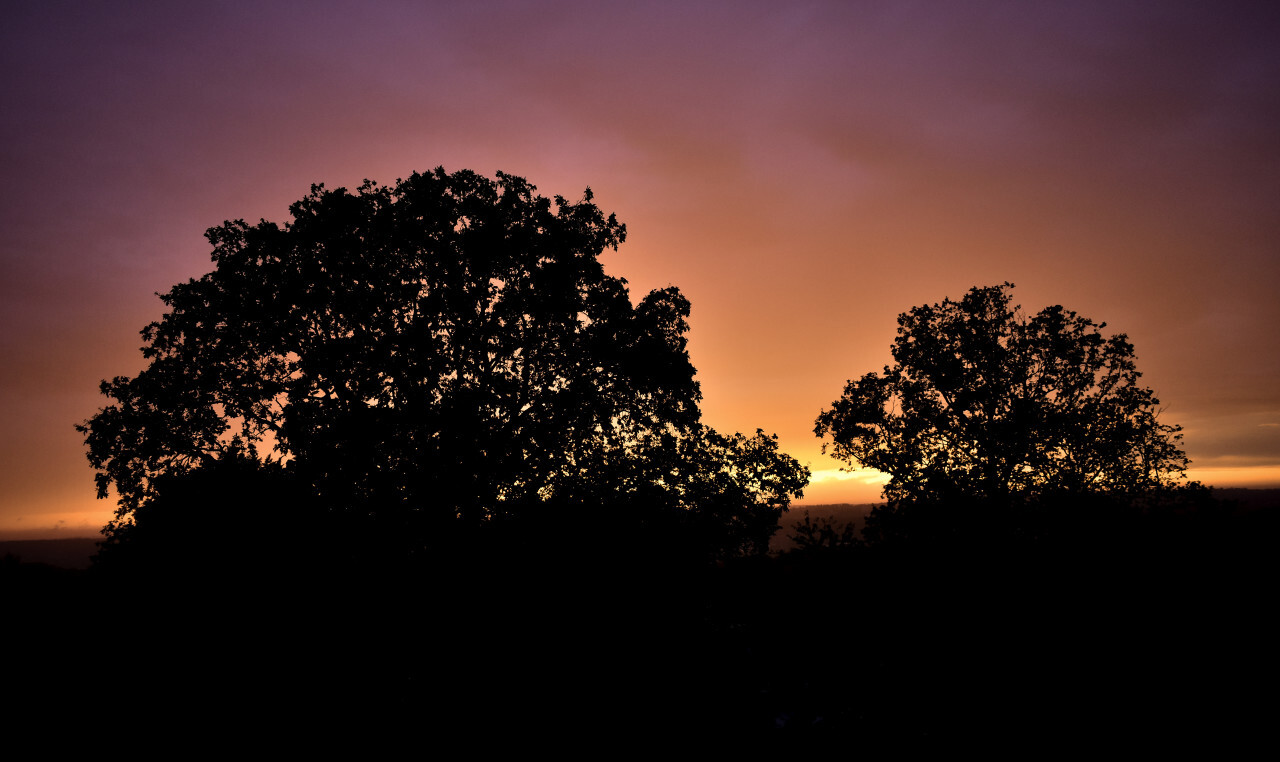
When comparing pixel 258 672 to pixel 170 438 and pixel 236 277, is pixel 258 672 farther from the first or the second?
pixel 236 277

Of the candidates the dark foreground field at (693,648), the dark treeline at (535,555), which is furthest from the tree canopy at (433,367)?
the dark foreground field at (693,648)

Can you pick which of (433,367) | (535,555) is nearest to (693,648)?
(535,555)

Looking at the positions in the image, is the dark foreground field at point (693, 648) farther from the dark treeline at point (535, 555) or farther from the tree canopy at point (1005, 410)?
the tree canopy at point (1005, 410)

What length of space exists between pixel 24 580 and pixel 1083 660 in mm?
29859

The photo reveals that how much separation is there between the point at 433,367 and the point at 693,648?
441 inches

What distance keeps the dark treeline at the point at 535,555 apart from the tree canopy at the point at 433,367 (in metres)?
0.09

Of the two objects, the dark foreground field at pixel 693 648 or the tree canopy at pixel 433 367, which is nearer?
the dark foreground field at pixel 693 648

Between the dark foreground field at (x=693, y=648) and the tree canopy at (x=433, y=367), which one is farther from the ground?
the tree canopy at (x=433, y=367)

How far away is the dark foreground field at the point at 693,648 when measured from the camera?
25.2 feet

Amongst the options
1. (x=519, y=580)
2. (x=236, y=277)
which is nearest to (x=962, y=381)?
(x=519, y=580)

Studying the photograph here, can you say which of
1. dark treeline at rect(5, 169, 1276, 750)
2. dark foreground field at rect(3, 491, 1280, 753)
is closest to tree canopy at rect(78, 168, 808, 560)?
dark treeline at rect(5, 169, 1276, 750)

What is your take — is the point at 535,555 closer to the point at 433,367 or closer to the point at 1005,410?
the point at 433,367

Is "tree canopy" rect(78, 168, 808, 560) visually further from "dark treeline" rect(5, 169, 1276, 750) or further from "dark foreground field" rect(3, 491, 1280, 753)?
"dark foreground field" rect(3, 491, 1280, 753)

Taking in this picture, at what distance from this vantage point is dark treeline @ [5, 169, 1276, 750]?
8391mm
